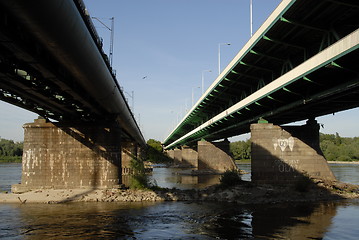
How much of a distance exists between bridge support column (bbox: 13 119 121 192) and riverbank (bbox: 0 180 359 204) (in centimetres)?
146

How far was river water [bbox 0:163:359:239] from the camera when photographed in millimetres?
17375

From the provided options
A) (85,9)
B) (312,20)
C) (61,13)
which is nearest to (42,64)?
(85,9)

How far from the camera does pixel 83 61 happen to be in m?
18.3

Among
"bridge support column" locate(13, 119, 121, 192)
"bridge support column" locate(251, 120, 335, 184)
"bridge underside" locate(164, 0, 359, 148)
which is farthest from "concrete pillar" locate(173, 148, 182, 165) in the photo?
"bridge support column" locate(251, 120, 335, 184)

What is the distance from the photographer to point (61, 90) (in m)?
23.7

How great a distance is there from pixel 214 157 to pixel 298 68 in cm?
5452

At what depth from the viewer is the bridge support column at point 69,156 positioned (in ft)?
109

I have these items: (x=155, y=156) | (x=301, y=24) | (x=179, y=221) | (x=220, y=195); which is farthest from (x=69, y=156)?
(x=155, y=156)

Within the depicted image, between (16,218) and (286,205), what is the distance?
18995 millimetres

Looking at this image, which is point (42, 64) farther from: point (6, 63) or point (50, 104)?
point (50, 104)

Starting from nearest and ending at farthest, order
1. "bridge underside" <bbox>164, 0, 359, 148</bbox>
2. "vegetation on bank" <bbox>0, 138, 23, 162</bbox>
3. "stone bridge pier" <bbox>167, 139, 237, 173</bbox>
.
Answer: "bridge underside" <bbox>164, 0, 359, 148</bbox>
"stone bridge pier" <bbox>167, 139, 237, 173</bbox>
"vegetation on bank" <bbox>0, 138, 23, 162</bbox>

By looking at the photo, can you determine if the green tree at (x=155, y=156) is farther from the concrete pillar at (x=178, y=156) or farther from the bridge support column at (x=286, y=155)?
the bridge support column at (x=286, y=155)

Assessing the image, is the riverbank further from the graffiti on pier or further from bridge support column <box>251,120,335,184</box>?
the graffiti on pier

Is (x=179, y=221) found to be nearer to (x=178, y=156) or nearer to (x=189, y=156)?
(x=189, y=156)
